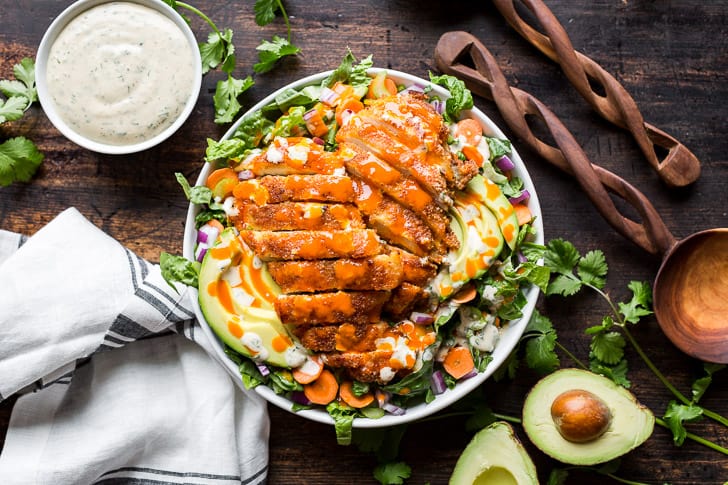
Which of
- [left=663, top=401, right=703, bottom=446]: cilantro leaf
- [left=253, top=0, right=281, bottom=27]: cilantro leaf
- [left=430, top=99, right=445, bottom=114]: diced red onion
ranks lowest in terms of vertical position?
[left=663, top=401, right=703, bottom=446]: cilantro leaf

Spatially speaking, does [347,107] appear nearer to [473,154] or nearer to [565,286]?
[473,154]

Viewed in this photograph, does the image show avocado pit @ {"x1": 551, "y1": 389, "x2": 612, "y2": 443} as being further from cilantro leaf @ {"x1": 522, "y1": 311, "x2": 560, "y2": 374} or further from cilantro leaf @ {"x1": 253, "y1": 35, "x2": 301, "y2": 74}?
cilantro leaf @ {"x1": 253, "y1": 35, "x2": 301, "y2": 74}

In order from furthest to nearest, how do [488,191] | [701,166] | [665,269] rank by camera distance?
[701,166], [665,269], [488,191]

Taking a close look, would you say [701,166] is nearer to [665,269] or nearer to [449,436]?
[665,269]

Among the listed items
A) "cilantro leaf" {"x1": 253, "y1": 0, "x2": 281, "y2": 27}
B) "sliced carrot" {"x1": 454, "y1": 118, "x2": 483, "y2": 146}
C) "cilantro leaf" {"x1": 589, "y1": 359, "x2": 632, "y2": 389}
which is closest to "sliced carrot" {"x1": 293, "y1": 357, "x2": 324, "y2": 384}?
"sliced carrot" {"x1": 454, "y1": 118, "x2": 483, "y2": 146}

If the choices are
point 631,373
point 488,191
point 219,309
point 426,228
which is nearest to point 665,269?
point 631,373

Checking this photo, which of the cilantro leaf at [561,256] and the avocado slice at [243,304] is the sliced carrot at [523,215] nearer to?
the cilantro leaf at [561,256]
